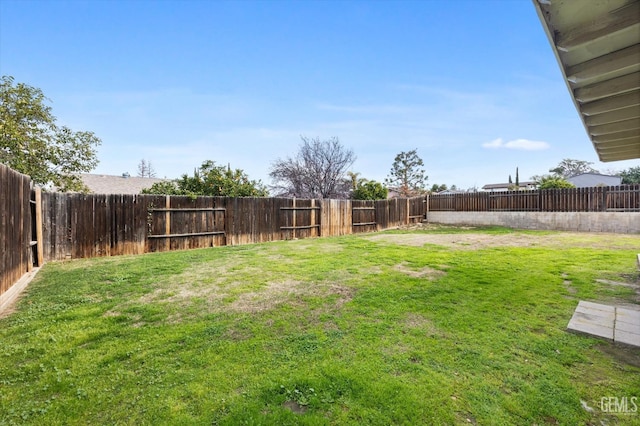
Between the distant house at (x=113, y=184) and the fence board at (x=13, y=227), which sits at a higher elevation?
the distant house at (x=113, y=184)

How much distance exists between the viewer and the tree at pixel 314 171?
62.6ft

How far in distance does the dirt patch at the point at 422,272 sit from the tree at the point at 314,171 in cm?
1459

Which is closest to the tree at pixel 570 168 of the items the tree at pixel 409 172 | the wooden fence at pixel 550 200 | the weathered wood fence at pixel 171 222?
the tree at pixel 409 172

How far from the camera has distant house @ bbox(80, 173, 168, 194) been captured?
17.8 m

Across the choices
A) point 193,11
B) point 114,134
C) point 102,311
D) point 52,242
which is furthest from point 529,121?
point 114,134

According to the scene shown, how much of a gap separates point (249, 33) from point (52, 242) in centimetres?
819

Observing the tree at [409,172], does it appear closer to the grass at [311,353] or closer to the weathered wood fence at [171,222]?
the weathered wood fence at [171,222]

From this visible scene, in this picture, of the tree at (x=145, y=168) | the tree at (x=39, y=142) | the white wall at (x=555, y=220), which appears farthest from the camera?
the tree at (x=145, y=168)

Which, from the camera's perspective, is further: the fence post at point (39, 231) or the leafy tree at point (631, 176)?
the leafy tree at point (631, 176)

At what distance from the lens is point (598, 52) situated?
1858mm

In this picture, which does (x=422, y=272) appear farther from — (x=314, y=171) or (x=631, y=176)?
(x=631, y=176)

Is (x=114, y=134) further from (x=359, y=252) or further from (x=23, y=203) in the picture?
(x=359, y=252)

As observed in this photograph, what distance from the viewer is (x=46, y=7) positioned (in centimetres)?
705

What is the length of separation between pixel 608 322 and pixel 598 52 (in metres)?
2.46
